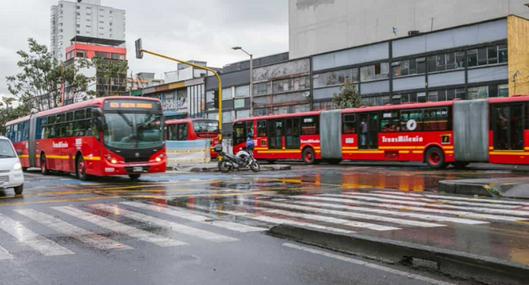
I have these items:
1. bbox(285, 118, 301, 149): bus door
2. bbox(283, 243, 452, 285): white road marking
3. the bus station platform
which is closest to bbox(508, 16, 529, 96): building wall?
bbox(285, 118, 301, 149): bus door

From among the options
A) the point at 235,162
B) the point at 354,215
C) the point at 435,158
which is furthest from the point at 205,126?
the point at 354,215

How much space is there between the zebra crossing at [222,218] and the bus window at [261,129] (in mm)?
22303

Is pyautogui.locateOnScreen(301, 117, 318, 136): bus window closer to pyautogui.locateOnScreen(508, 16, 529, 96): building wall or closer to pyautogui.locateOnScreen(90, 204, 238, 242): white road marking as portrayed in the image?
pyautogui.locateOnScreen(508, 16, 529, 96): building wall

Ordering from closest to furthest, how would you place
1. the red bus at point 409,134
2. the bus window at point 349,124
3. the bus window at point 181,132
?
the red bus at point 409,134 < the bus window at point 349,124 < the bus window at point 181,132

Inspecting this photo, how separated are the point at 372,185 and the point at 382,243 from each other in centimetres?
1107

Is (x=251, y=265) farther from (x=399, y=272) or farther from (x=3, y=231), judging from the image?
(x=3, y=231)

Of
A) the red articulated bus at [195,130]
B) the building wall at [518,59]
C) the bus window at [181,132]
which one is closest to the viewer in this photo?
the building wall at [518,59]

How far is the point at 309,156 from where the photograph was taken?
3319cm

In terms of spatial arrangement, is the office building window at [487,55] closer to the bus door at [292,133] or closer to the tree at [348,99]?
the tree at [348,99]

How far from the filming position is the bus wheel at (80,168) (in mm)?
20672

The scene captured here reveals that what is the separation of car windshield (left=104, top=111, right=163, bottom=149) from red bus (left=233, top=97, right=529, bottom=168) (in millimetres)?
13305

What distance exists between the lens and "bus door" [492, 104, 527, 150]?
2342cm

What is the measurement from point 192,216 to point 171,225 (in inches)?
42.1

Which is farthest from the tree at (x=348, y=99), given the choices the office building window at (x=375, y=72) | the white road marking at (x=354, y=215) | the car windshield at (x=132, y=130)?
the white road marking at (x=354, y=215)
